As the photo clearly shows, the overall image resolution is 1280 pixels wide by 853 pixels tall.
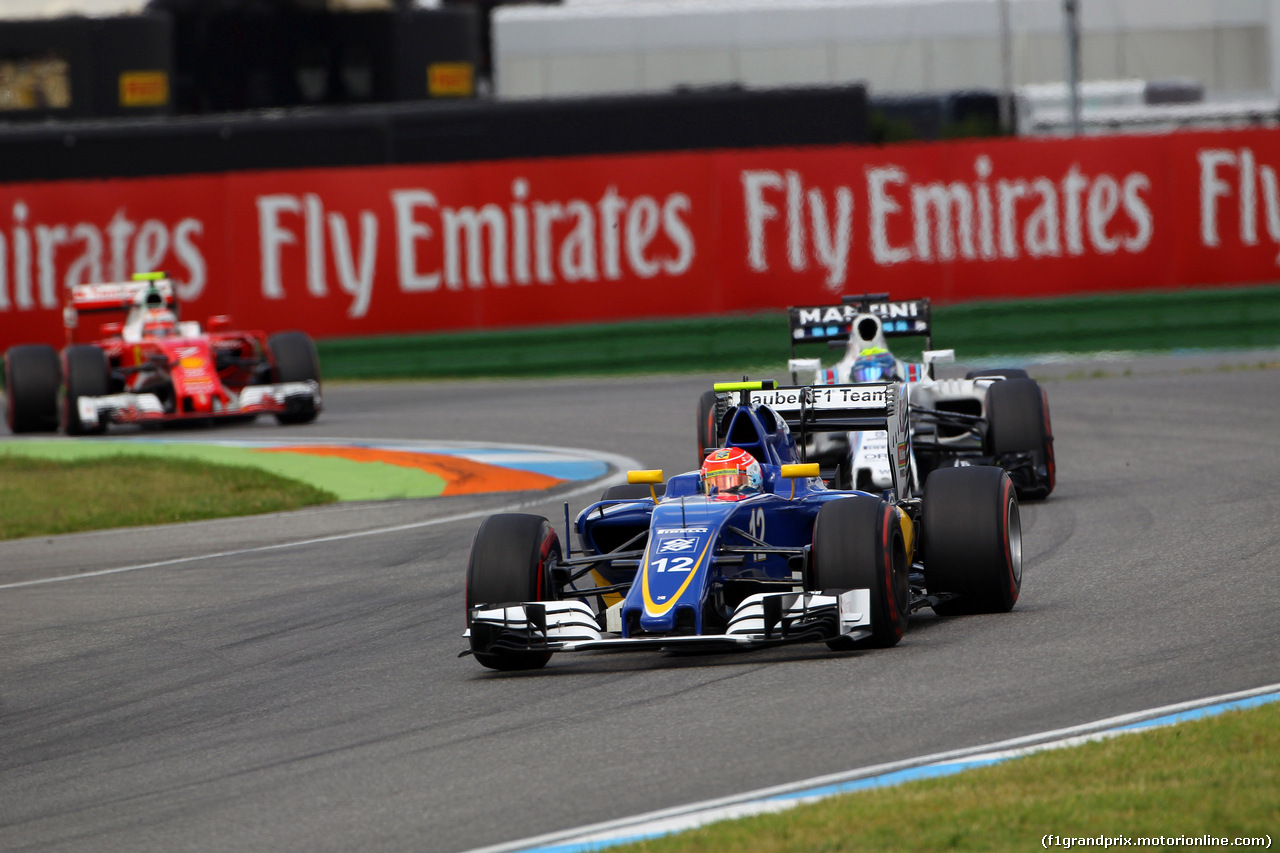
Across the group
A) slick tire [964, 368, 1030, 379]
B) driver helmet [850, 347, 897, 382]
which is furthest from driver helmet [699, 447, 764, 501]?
slick tire [964, 368, 1030, 379]

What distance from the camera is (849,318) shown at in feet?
47.4

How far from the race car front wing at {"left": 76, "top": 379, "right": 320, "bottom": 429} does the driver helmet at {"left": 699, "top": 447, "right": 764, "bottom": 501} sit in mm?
12316

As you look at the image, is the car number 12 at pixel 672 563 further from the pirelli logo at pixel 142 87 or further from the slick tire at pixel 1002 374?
the pirelli logo at pixel 142 87

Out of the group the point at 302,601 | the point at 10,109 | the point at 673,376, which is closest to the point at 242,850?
the point at 302,601

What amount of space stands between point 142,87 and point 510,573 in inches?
818

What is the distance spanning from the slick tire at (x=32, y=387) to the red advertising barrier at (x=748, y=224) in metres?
2.97

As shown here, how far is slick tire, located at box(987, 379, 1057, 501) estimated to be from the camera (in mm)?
13602

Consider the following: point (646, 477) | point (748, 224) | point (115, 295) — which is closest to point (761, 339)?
point (748, 224)

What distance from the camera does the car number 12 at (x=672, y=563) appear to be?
27.8ft

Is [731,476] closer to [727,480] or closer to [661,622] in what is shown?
[727,480]

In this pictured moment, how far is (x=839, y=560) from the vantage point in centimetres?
845

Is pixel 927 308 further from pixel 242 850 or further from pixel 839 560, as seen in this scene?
pixel 242 850

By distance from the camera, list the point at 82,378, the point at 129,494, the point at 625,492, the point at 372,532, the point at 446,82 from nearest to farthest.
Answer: the point at 625,492
the point at 372,532
the point at 129,494
the point at 82,378
the point at 446,82

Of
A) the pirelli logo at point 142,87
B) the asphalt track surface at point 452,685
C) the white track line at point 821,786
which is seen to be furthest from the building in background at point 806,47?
the white track line at point 821,786
